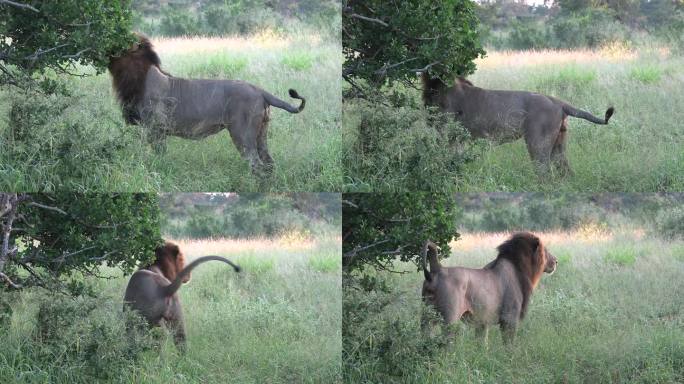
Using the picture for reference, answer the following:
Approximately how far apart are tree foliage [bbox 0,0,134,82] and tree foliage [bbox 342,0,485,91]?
4.03 ft

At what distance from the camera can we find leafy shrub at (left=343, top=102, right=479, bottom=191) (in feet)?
18.6

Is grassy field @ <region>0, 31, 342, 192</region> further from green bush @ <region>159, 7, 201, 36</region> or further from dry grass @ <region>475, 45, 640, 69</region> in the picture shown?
dry grass @ <region>475, 45, 640, 69</region>

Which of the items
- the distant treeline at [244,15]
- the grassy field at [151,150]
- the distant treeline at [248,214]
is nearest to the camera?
the grassy field at [151,150]

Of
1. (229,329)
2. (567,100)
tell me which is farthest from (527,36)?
(229,329)

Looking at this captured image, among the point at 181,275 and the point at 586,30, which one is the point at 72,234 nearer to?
the point at 181,275

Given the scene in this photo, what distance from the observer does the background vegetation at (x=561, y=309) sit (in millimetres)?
5684

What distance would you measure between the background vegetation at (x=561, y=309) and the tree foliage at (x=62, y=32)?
1834 millimetres

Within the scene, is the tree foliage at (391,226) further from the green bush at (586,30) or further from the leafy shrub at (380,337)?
the green bush at (586,30)

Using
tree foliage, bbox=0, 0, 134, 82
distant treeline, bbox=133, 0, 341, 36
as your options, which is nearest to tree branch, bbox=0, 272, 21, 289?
tree foliage, bbox=0, 0, 134, 82

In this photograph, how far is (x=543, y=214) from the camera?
6.14m

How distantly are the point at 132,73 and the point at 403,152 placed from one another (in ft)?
5.00

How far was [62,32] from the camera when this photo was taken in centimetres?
582

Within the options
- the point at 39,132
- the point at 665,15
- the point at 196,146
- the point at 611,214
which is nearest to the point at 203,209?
the point at 196,146

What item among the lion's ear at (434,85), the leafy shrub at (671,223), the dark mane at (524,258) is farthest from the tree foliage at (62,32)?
the leafy shrub at (671,223)
